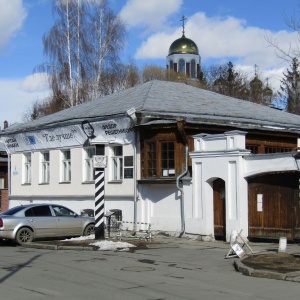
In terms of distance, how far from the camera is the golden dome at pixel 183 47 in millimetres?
70375

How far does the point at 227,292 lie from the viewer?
34.2 ft

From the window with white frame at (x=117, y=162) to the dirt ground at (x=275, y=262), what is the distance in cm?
1117

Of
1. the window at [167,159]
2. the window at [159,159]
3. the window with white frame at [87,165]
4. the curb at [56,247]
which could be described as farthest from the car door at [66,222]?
the window with white frame at [87,165]

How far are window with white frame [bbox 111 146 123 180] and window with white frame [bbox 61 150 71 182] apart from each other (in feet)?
12.6

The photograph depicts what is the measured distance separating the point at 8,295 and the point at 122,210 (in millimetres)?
14610

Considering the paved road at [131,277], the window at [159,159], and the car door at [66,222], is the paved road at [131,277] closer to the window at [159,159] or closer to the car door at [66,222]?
the car door at [66,222]

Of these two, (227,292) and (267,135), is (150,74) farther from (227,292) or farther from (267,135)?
(227,292)

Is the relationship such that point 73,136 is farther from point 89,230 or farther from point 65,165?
point 89,230

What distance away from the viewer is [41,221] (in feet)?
66.9

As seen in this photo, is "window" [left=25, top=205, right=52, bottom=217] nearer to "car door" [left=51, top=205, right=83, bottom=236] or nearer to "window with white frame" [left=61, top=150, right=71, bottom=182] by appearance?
"car door" [left=51, top=205, right=83, bottom=236]

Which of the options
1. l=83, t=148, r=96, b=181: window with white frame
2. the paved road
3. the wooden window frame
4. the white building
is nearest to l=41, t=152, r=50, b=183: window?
the white building

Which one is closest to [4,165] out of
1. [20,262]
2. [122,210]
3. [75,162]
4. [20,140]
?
[20,140]

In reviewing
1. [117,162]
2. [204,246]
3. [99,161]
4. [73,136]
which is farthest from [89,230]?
[73,136]

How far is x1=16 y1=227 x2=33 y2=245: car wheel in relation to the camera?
19750mm
